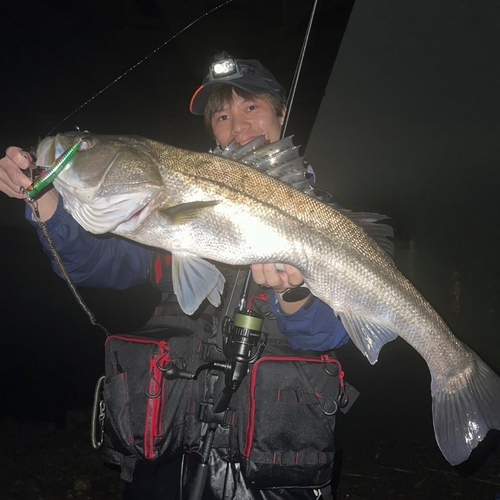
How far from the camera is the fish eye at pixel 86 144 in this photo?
197cm

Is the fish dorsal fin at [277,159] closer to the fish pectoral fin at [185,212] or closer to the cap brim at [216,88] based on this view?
the fish pectoral fin at [185,212]

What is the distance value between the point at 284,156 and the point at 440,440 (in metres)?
1.76

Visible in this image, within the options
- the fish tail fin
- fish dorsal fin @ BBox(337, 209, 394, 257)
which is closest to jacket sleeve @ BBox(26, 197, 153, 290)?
fish dorsal fin @ BBox(337, 209, 394, 257)

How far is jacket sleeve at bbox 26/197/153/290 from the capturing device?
216 cm

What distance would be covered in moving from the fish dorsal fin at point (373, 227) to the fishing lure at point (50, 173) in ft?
4.82

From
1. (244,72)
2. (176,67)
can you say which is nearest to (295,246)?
(244,72)

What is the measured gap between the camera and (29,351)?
1112 cm

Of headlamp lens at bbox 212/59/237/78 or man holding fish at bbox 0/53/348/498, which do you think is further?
headlamp lens at bbox 212/59/237/78

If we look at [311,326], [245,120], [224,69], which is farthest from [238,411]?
[224,69]

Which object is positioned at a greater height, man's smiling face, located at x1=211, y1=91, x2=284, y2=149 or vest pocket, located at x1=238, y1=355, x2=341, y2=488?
man's smiling face, located at x1=211, y1=91, x2=284, y2=149

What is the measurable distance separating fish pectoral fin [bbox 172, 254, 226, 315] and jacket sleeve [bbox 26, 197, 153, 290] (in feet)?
1.83

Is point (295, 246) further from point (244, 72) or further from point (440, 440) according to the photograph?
A: point (244, 72)

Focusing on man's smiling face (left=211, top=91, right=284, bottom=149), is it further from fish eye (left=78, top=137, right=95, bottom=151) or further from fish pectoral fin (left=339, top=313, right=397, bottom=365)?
fish pectoral fin (left=339, top=313, right=397, bottom=365)

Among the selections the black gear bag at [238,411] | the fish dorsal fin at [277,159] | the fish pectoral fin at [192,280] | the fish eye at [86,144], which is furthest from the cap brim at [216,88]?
the black gear bag at [238,411]
